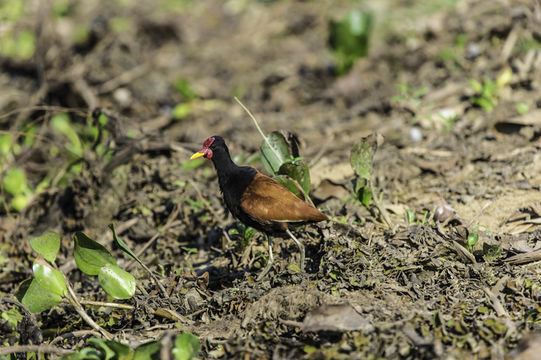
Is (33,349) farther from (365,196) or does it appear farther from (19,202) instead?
(19,202)

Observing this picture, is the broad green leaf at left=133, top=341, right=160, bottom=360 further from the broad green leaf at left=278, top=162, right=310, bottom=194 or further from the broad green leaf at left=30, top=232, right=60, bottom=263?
the broad green leaf at left=278, top=162, right=310, bottom=194

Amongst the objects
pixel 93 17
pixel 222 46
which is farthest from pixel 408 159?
pixel 93 17

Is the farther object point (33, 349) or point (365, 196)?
point (365, 196)

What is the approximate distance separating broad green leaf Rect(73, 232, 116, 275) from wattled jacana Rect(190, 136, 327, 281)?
740 millimetres

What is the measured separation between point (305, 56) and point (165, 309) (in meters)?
5.33

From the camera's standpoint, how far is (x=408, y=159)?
475 centimetres

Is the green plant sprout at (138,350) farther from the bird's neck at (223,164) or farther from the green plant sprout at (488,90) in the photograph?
the green plant sprout at (488,90)

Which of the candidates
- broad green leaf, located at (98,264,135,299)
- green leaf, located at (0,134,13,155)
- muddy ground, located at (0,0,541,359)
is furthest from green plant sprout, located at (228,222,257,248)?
green leaf, located at (0,134,13,155)

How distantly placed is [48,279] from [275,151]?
5.22 ft

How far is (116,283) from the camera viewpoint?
320 cm

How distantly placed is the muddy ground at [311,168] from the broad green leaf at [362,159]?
34cm

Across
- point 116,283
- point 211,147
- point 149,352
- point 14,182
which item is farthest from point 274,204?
point 14,182

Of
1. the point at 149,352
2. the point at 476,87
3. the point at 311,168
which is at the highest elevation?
the point at 149,352

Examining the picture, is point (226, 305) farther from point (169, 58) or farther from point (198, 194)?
point (169, 58)
